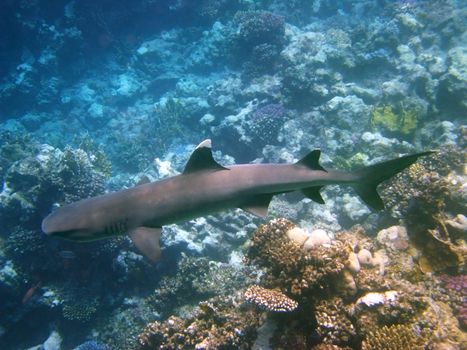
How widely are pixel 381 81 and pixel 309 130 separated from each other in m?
4.97

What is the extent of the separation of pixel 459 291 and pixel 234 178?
430cm

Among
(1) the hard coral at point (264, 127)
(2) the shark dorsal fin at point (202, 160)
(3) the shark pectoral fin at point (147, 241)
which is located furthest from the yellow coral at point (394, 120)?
(3) the shark pectoral fin at point (147, 241)

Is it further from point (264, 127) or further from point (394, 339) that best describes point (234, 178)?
point (264, 127)

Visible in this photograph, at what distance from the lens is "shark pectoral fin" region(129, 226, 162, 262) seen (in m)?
3.75

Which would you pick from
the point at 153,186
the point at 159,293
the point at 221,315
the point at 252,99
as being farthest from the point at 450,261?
the point at 252,99

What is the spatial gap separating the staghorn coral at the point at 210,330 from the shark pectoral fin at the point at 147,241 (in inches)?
72.4

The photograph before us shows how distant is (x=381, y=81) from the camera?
14078 millimetres

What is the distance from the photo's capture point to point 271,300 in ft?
13.8

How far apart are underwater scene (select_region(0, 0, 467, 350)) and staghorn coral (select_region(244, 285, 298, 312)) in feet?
0.09

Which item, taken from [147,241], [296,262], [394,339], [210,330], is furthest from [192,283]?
[394,339]

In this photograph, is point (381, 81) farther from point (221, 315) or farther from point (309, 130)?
point (221, 315)

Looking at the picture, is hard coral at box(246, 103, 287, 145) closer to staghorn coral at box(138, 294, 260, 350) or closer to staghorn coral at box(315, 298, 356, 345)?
staghorn coral at box(138, 294, 260, 350)

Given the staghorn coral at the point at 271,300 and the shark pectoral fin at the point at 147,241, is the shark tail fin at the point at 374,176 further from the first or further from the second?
the shark pectoral fin at the point at 147,241

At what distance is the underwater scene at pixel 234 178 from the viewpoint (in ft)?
13.2
